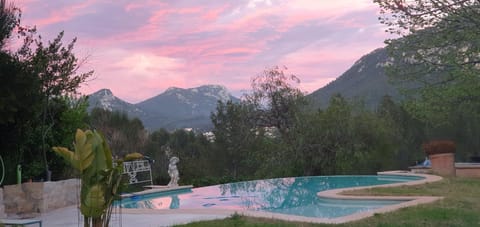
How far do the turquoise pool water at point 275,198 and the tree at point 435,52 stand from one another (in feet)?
9.58

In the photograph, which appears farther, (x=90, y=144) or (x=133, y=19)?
(x=133, y=19)

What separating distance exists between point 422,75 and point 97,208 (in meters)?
11.2

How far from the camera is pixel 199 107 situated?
9250 cm

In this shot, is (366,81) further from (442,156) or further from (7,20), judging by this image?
(7,20)

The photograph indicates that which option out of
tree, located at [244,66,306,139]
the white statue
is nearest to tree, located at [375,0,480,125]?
the white statue

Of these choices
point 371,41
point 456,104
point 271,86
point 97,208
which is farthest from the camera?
point 271,86

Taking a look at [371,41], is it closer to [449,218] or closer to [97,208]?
[449,218]

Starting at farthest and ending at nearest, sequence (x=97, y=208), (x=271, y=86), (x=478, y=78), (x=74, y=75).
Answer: (x=271, y=86) < (x=74, y=75) < (x=478, y=78) < (x=97, y=208)

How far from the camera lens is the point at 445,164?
17.3m

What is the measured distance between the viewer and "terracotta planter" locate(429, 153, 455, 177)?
17234 millimetres

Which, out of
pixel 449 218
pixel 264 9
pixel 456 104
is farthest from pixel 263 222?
pixel 264 9

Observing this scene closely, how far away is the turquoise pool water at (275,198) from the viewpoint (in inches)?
459

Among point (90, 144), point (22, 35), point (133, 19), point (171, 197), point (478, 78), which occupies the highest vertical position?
point (133, 19)

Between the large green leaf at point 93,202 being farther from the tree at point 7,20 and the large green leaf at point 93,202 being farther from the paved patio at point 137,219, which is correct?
the tree at point 7,20
